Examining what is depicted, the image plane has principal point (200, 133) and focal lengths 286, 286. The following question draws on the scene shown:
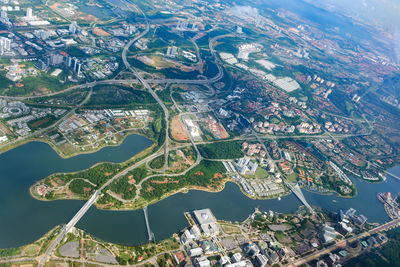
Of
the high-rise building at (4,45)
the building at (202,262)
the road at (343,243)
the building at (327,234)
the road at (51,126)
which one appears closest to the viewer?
the building at (202,262)

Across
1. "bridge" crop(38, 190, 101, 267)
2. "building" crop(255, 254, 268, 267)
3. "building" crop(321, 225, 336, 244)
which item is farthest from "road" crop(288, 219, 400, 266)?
"bridge" crop(38, 190, 101, 267)

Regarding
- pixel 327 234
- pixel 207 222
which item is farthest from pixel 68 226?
pixel 327 234

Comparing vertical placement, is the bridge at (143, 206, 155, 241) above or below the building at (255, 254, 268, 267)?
below

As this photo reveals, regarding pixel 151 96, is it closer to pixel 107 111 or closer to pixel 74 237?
pixel 107 111

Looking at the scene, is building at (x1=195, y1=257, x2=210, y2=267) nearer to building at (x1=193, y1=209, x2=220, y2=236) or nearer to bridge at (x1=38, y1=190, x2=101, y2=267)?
building at (x1=193, y1=209, x2=220, y2=236)

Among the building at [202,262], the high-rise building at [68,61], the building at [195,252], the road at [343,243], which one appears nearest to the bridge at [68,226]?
the building at [195,252]

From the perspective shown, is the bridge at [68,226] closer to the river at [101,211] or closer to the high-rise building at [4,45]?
the river at [101,211]
